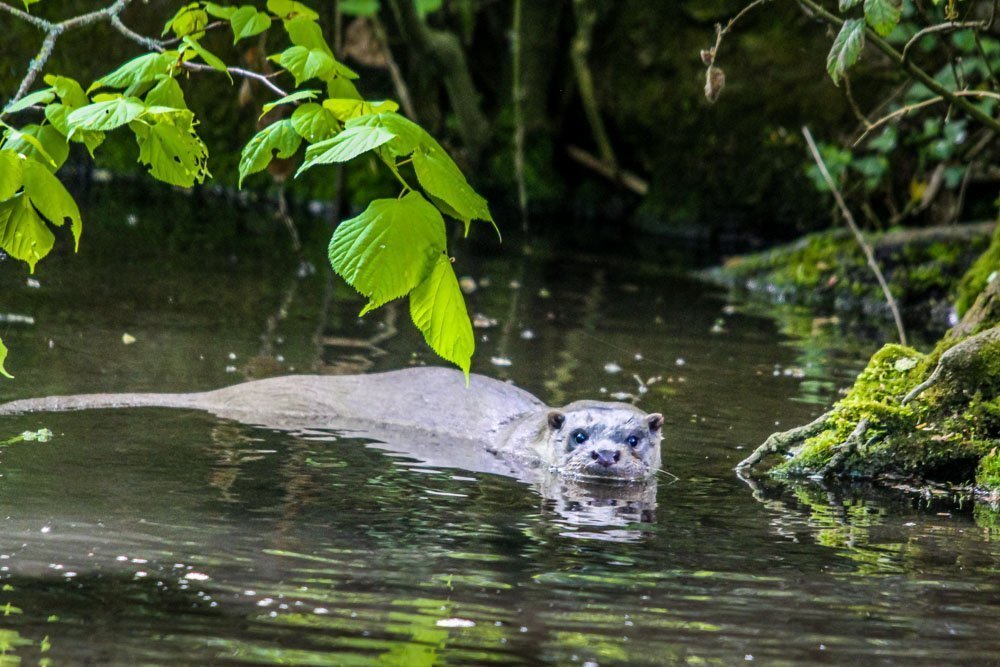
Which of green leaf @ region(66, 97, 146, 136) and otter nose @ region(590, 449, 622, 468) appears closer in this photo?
green leaf @ region(66, 97, 146, 136)

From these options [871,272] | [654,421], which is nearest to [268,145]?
[654,421]

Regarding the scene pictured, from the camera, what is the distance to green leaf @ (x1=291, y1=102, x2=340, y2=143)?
3.52 meters

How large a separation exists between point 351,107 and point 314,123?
0.33 ft

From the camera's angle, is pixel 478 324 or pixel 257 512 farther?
pixel 478 324

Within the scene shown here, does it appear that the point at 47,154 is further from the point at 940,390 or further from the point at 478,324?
the point at 478,324

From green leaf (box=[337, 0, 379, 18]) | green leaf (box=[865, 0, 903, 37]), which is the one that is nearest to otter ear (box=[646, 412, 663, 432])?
green leaf (box=[865, 0, 903, 37])

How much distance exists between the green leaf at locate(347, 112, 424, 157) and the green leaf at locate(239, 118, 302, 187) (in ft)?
1.42

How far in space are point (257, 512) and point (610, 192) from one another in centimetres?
1382

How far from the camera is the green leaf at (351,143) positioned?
313cm

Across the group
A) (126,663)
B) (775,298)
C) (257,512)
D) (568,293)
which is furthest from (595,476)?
(775,298)

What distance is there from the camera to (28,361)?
7.34 meters

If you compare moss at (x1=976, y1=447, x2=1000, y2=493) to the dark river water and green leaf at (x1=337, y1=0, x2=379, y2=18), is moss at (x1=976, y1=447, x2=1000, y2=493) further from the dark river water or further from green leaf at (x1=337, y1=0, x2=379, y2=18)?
green leaf at (x1=337, y1=0, x2=379, y2=18)

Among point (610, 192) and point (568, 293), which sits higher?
point (610, 192)

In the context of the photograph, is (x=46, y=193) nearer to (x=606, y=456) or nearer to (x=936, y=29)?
(x=606, y=456)
